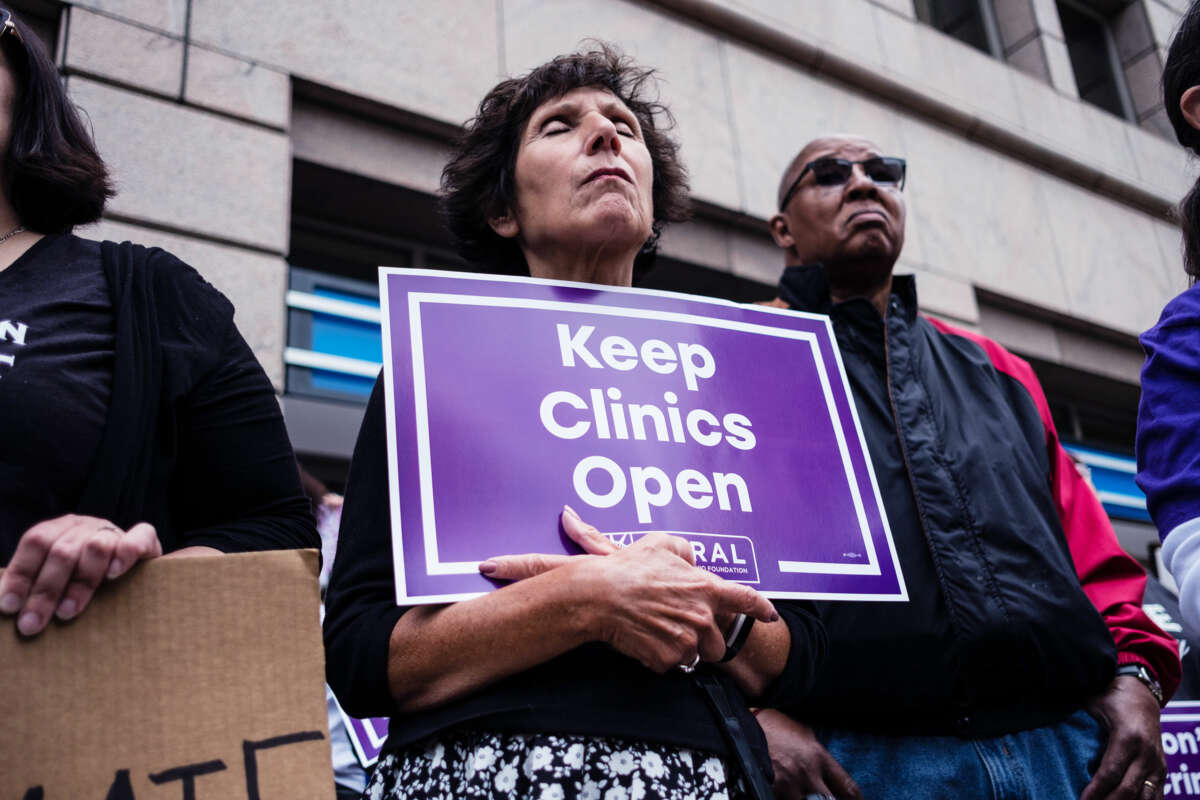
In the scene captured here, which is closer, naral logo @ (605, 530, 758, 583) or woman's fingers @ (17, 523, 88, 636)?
woman's fingers @ (17, 523, 88, 636)

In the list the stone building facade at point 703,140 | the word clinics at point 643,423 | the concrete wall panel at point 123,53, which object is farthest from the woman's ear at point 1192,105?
the concrete wall panel at point 123,53

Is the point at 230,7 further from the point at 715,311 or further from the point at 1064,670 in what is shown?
the point at 1064,670

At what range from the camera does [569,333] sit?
180cm

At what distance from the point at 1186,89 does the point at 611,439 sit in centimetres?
137

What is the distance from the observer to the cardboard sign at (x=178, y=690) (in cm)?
111

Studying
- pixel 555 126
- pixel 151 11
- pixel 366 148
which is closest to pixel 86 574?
pixel 555 126

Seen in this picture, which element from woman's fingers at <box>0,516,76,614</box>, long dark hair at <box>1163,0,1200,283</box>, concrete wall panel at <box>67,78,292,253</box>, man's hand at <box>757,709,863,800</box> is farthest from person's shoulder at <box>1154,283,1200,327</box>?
concrete wall panel at <box>67,78,292,253</box>

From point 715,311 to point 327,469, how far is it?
324 centimetres

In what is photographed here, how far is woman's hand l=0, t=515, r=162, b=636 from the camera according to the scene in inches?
44.9

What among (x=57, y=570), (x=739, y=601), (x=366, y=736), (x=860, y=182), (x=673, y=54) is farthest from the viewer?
(x=673, y=54)

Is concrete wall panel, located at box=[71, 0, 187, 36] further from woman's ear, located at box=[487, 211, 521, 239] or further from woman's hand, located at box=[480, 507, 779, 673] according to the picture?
woman's hand, located at box=[480, 507, 779, 673]

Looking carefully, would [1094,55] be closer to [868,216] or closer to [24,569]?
[868,216]

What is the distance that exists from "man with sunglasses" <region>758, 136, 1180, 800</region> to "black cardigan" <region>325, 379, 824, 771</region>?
0.52 m

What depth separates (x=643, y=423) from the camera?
1.73 meters
